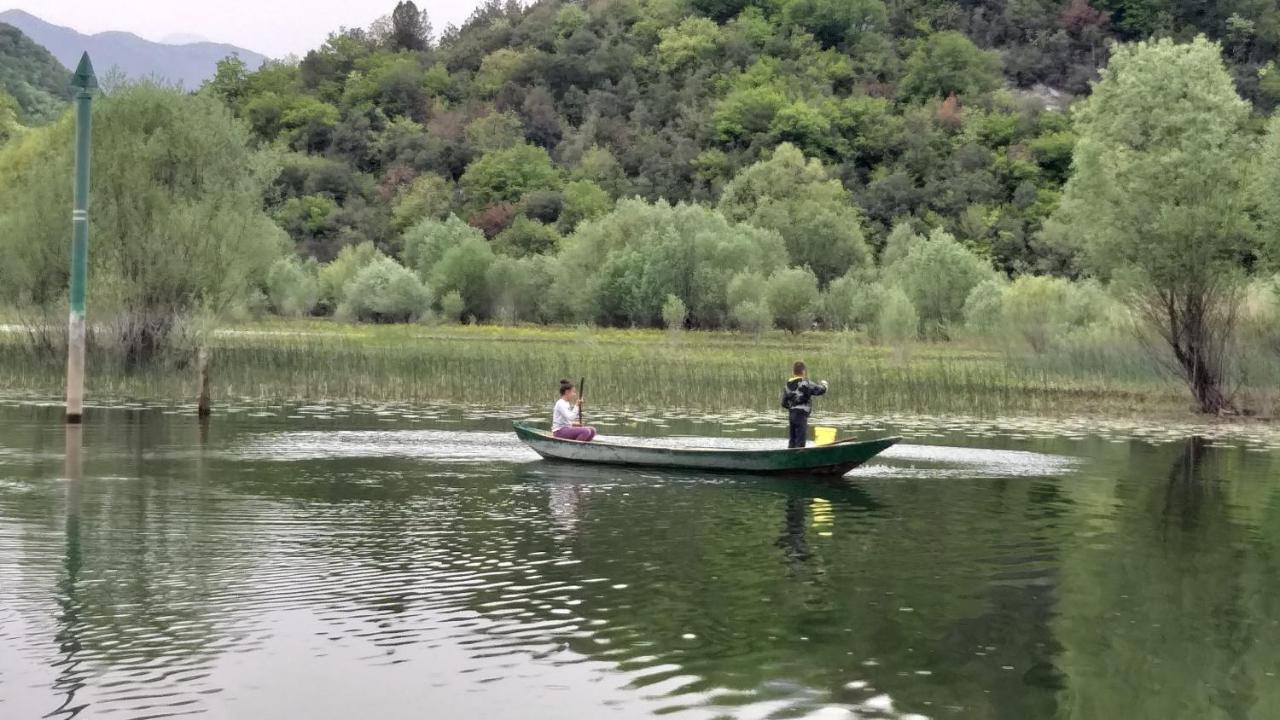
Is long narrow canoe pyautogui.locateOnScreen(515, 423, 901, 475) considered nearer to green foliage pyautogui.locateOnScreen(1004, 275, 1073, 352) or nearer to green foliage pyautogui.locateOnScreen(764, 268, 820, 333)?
green foliage pyautogui.locateOnScreen(1004, 275, 1073, 352)

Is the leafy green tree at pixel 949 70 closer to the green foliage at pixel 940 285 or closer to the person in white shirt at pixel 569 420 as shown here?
the green foliage at pixel 940 285

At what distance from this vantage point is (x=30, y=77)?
134 meters

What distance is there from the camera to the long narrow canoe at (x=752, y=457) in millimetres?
22688

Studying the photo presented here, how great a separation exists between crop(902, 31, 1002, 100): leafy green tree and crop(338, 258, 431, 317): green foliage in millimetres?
56041

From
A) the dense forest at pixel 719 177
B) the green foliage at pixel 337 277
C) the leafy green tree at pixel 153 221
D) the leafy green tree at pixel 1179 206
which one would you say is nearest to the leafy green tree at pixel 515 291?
the dense forest at pixel 719 177

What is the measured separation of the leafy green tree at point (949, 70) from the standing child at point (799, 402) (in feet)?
333

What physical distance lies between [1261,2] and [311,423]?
4902 inches

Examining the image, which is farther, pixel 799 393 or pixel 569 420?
pixel 569 420

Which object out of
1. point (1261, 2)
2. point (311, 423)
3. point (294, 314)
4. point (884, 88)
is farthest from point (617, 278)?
point (1261, 2)

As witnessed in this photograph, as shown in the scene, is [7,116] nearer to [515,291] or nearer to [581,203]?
[581,203]

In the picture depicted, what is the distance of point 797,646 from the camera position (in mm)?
11406

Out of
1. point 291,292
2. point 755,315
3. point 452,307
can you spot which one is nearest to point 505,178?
point 291,292

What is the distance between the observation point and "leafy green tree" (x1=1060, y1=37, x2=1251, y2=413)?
127ft

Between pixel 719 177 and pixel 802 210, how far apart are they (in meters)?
21.3
